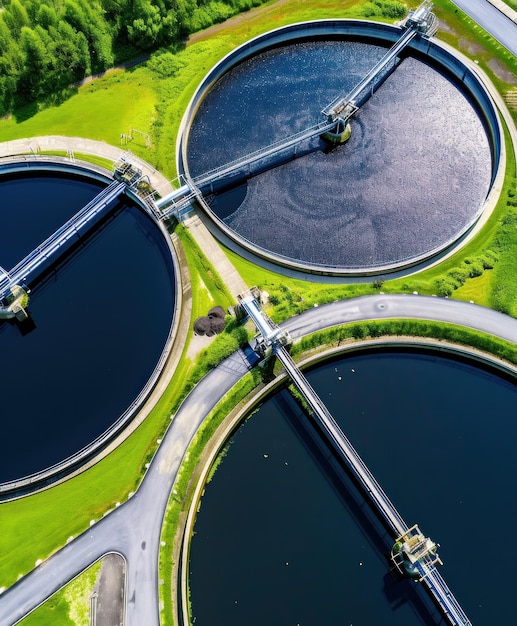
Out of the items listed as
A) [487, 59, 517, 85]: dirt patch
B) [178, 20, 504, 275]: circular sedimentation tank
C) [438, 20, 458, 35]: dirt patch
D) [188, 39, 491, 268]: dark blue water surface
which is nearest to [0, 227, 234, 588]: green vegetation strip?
[178, 20, 504, 275]: circular sedimentation tank

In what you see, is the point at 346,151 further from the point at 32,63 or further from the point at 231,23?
the point at 32,63

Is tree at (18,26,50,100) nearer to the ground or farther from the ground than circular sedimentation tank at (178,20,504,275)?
farther from the ground

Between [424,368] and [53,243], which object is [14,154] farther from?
[424,368]

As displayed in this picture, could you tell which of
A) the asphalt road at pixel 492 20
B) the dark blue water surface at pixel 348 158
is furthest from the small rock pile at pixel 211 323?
the asphalt road at pixel 492 20

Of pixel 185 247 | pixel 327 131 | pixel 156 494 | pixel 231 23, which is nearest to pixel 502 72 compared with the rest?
pixel 327 131

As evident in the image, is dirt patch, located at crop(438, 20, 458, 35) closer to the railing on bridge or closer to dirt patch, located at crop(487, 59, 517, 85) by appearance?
the railing on bridge

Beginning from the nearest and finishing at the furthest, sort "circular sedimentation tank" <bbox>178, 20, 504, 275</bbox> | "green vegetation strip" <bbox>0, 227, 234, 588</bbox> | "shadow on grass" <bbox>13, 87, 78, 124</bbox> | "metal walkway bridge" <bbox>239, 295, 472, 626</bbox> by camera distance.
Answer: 1. "metal walkway bridge" <bbox>239, 295, 472, 626</bbox>
2. "green vegetation strip" <bbox>0, 227, 234, 588</bbox>
3. "circular sedimentation tank" <bbox>178, 20, 504, 275</bbox>
4. "shadow on grass" <bbox>13, 87, 78, 124</bbox>
